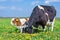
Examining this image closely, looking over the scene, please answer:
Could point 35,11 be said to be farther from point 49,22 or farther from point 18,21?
point 18,21

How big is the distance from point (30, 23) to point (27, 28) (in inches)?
28.0

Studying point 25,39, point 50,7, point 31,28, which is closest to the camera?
point 25,39

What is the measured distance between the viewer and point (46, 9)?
20.8m

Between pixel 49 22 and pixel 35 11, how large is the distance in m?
1.69

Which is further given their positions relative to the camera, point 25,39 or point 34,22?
point 34,22

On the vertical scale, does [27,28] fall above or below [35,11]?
below

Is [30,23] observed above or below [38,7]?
below

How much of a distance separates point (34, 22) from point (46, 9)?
6.18ft

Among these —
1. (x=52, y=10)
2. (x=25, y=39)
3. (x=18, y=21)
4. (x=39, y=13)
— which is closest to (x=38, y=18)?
(x=39, y=13)

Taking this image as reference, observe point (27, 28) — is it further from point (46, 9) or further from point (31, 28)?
point (46, 9)

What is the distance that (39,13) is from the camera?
65.0ft

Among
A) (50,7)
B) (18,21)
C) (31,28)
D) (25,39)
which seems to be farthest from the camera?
(18,21)

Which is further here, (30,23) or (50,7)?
(50,7)

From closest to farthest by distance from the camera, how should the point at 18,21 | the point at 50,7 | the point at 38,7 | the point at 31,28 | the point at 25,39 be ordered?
the point at 25,39
the point at 31,28
the point at 38,7
the point at 50,7
the point at 18,21
